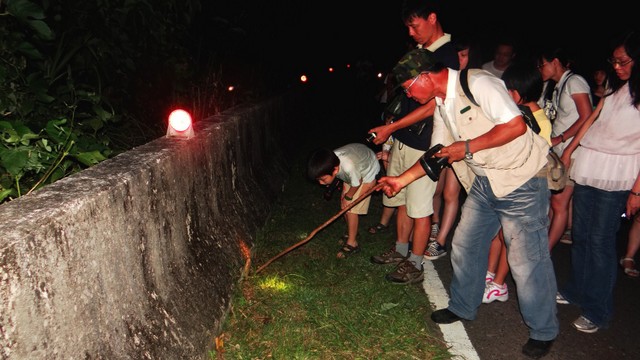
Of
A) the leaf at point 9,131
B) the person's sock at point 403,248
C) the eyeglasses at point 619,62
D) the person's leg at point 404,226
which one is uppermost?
the eyeglasses at point 619,62

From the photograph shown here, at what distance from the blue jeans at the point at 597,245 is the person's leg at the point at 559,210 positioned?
→ 0.63 metres

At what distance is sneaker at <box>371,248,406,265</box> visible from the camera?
464 cm

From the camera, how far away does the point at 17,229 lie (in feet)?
5.23

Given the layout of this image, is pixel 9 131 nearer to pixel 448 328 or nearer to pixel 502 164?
pixel 502 164

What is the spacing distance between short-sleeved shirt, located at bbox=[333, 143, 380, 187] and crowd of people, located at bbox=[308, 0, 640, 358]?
0.03m

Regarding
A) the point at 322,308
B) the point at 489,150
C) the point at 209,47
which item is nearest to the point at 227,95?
the point at 209,47

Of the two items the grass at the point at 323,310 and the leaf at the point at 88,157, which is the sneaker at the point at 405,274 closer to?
the grass at the point at 323,310

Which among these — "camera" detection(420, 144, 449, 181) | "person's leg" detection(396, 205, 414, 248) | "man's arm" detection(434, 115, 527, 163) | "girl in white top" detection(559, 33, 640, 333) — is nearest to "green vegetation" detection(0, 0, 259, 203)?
"camera" detection(420, 144, 449, 181)

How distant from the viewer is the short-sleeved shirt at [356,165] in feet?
15.0

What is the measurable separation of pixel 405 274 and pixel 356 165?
1.15 m

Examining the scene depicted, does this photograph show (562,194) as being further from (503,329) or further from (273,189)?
(273,189)

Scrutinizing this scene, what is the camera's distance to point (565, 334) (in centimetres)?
356

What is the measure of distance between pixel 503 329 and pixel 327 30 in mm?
32696

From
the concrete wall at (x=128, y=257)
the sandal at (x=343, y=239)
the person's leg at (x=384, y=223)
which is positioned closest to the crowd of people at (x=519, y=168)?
the sandal at (x=343, y=239)
